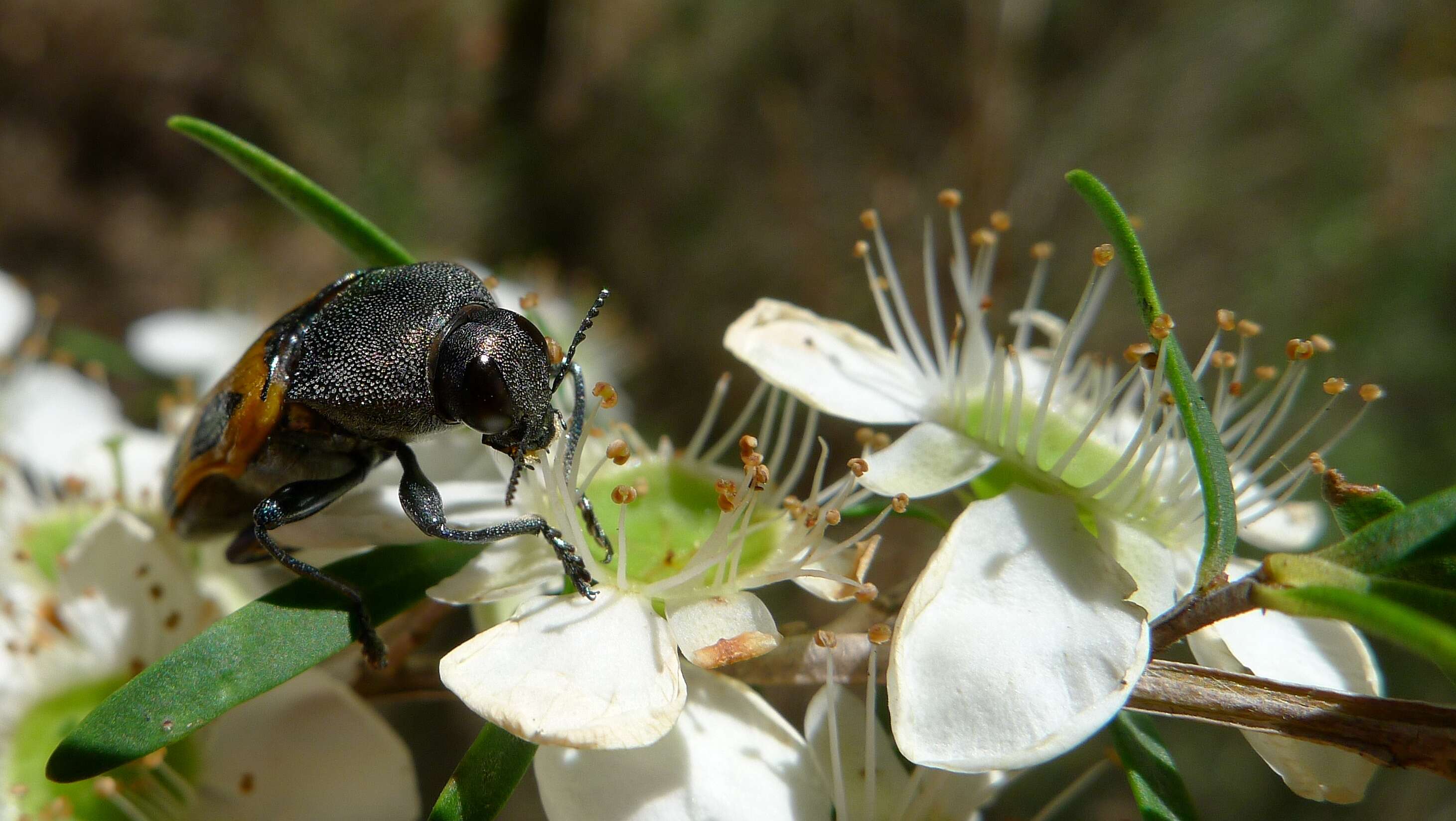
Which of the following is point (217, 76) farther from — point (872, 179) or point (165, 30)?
point (872, 179)

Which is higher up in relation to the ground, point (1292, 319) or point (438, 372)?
point (438, 372)

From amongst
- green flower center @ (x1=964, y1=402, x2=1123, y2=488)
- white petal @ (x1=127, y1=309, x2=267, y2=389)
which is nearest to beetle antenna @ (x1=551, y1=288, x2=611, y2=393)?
green flower center @ (x1=964, y1=402, x2=1123, y2=488)

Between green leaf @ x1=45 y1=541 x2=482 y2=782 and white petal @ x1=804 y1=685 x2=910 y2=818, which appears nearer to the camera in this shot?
green leaf @ x1=45 y1=541 x2=482 y2=782

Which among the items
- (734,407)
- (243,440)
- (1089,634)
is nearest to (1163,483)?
(1089,634)

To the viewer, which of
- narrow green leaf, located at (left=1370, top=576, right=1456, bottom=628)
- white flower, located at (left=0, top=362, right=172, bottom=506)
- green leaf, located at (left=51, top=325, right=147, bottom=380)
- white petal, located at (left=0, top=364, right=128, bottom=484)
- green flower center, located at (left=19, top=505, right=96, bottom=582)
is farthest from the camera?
green leaf, located at (left=51, top=325, right=147, bottom=380)

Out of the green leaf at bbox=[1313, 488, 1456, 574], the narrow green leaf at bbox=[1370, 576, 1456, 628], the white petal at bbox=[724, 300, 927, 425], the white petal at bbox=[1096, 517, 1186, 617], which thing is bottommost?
the white petal at bbox=[1096, 517, 1186, 617]

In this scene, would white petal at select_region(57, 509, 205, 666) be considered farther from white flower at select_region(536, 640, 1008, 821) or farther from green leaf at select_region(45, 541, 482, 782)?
white flower at select_region(536, 640, 1008, 821)

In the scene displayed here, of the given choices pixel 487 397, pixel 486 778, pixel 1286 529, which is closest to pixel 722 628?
pixel 486 778
